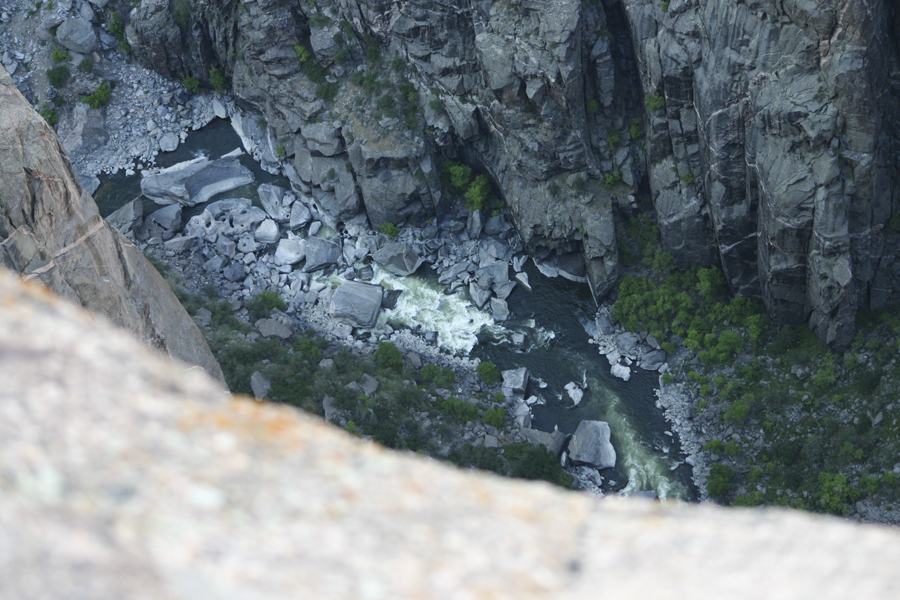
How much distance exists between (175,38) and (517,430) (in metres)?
37.4

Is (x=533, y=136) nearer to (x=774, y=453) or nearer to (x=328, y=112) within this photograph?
(x=328, y=112)

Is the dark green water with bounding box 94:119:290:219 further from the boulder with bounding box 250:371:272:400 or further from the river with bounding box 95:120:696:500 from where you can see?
the boulder with bounding box 250:371:272:400

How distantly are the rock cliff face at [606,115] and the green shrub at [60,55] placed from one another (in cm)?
486

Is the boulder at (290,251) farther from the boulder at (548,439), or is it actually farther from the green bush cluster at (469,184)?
the boulder at (548,439)

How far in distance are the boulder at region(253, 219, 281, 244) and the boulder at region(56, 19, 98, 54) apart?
66.1 ft

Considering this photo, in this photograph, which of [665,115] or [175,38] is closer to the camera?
[665,115]

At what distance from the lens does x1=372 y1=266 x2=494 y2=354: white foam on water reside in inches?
1668

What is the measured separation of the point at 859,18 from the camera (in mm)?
27469

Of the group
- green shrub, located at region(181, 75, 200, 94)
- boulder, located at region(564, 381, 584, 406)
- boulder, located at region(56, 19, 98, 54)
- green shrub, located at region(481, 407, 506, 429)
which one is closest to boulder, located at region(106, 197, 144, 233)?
green shrub, located at region(181, 75, 200, 94)

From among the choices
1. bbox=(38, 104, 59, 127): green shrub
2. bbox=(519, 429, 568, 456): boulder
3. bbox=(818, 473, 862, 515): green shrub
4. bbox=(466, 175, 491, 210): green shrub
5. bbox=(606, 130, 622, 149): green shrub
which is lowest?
bbox=(519, 429, 568, 456): boulder

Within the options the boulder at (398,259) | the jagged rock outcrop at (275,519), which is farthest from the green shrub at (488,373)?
the jagged rock outcrop at (275,519)

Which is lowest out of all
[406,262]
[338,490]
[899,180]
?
[406,262]

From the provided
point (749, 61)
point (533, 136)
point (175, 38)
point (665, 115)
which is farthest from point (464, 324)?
point (175, 38)

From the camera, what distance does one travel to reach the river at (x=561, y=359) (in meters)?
37.1
